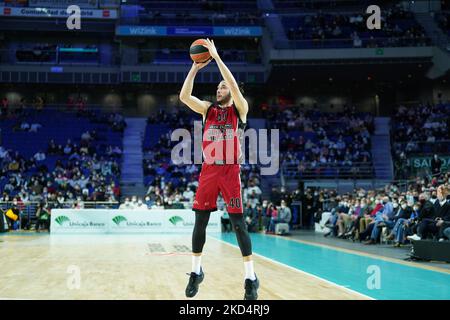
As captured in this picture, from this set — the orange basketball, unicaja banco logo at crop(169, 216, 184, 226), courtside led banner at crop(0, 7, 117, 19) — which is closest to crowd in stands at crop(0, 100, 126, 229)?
unicaja banco logo at crop(169, 216, 184, 226)

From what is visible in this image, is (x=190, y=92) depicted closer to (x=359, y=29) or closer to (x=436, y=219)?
(x=436, y=219)

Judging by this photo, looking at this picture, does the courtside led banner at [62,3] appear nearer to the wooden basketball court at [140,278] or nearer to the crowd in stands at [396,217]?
the crowd in stands at [396,217]

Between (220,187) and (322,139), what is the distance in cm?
2615

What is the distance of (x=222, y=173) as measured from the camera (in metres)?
4.93

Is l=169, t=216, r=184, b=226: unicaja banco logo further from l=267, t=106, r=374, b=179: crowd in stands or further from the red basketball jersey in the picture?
the red basketball jersey

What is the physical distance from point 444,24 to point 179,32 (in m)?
17.5

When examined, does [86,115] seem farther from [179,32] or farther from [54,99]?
[179,32]

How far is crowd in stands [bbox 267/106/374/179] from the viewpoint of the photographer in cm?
2805

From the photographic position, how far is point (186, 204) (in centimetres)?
2203

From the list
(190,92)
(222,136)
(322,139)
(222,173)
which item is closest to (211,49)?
(190,92)

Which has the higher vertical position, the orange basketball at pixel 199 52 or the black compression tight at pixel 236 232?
the orange basketball at pixel 199 52

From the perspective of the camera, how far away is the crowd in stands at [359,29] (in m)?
30.2

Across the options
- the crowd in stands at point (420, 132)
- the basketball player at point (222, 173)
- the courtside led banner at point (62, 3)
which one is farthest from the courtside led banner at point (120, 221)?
Result: the courtside led banner at point (62, 3)
